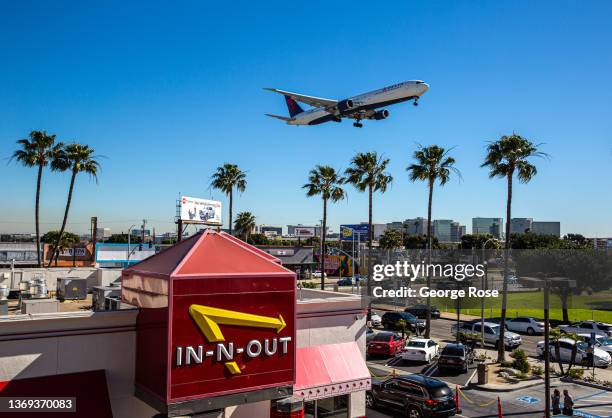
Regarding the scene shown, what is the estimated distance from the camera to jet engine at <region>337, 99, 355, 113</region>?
2217 inches

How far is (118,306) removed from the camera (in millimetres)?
14281

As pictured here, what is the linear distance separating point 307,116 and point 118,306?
5481 centimetres

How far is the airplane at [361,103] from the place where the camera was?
51344 mm

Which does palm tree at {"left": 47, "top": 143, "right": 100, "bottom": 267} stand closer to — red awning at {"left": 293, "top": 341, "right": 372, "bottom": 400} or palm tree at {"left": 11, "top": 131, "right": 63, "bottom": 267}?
palm tree at {"left": 11, "top": 131, "right": 63, "bottom": 267}

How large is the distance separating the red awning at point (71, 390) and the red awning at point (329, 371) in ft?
16.4

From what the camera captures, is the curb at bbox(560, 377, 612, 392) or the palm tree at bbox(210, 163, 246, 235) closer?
the curb at bbox(560, 377, 612, 392)

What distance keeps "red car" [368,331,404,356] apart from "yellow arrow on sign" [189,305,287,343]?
76.6ft

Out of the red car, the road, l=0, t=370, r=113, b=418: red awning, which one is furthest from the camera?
the red car

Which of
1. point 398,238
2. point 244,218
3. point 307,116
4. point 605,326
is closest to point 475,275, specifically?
point 605,326

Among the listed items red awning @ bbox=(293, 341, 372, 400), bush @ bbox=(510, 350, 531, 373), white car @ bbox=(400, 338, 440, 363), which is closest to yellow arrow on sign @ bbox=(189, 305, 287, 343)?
red awning @ bbox=(293, 341, 372, 400)

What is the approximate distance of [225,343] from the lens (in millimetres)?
11023

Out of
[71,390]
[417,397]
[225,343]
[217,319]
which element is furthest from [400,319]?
[71,390]

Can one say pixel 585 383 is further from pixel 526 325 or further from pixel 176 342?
pixel 176 342

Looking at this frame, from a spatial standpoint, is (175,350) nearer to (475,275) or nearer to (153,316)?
(153,316)
